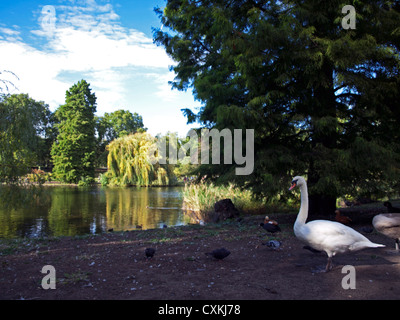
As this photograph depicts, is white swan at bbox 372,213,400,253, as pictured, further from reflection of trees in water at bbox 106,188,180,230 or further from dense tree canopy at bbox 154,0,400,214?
reflection of trees in water at bbox 106,188,180,230

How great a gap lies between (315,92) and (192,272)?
5.80 meters

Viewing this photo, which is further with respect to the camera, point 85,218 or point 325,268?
point 85,218

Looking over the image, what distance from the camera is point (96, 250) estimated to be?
20.3 feet

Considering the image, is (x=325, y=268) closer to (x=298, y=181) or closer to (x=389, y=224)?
(x=298, y=181)

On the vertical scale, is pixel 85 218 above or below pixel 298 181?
below

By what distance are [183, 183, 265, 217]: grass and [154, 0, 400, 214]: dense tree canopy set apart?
5.16 meters

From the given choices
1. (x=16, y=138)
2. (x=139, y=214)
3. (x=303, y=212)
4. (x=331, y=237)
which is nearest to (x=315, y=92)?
(x=303, y=212)

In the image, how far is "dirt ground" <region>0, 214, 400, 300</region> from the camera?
3543mm

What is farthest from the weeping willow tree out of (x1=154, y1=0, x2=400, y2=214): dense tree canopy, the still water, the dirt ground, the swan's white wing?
the swan's white wing

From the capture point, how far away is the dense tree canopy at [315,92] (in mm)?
6812

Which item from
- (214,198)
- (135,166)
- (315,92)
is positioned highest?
(315,92)

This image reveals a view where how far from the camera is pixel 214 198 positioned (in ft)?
49.1

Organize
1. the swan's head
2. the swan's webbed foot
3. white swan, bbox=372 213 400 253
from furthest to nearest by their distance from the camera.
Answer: white swan, bbox=372 213 400 253 → the swan's head → the swan's webbed foot
